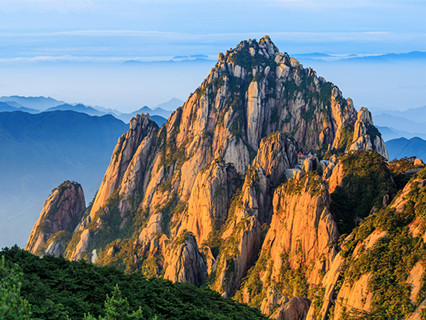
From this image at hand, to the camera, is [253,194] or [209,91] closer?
[253,194]

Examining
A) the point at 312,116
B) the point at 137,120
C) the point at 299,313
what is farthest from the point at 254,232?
the point at 137,120

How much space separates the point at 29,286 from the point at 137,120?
119639 millimetres

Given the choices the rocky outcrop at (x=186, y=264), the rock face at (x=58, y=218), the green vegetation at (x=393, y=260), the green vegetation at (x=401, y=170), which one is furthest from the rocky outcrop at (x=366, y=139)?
the rock face at (x=58, y=218)

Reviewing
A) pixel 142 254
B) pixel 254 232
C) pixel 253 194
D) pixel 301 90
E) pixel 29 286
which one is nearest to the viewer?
pixel 29 286

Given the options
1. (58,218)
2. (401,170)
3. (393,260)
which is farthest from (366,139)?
(58,218)

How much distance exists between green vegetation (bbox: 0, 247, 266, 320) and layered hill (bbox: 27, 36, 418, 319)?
31.9 feet

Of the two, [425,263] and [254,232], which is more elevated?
[254,232]

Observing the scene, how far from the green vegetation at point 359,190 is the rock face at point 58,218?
8850cm

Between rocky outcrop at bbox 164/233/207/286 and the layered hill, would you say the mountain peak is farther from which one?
rocky outcrop at bbox 164/233/207/286

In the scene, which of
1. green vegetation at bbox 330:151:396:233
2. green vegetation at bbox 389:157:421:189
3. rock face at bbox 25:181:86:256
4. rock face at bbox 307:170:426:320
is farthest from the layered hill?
A: rock face at bbox 307:170:426:320

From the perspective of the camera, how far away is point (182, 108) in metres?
158

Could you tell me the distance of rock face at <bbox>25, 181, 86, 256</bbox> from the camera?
142 meters

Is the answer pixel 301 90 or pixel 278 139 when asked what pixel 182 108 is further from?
pixel 278 139

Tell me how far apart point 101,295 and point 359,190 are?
40807 millimetres
